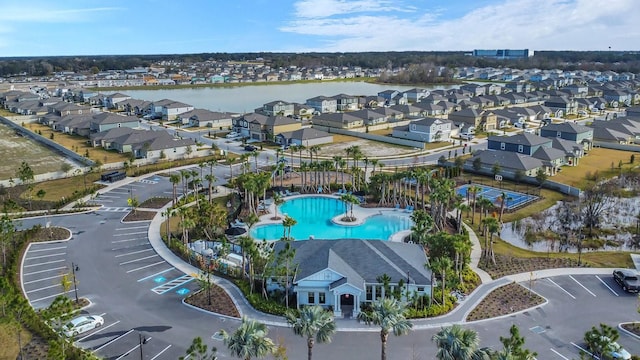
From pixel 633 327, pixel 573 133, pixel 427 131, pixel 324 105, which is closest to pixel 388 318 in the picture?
pixel 633 327

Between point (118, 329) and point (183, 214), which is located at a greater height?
point (183, 214)

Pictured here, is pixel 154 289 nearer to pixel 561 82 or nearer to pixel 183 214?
pixel 183 214

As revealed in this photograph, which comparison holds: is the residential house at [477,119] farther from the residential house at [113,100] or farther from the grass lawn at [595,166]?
the residential house at [113,100]

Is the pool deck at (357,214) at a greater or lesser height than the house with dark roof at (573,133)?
lesser

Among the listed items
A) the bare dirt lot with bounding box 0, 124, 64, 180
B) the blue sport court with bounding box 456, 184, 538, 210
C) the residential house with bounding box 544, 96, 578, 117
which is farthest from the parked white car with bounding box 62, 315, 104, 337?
the residential house with bounding box 544, 96, 578, 117

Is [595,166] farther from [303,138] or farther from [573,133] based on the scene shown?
[303,138]

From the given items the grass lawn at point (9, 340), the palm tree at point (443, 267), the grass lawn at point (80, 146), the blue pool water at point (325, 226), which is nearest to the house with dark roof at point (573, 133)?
the blue pool water at point (325, 226)

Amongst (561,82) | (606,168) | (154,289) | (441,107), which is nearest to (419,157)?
(606,168)
